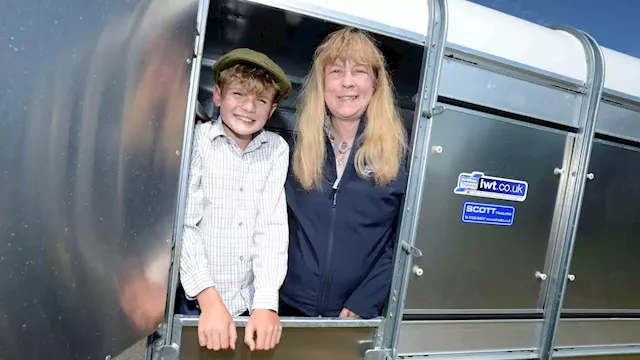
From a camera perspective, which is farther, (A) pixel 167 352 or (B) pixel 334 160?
(B) pixel 334 160

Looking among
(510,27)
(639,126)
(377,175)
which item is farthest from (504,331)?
(510,27)

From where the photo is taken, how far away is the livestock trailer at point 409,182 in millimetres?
897

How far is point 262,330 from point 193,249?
1.39ft

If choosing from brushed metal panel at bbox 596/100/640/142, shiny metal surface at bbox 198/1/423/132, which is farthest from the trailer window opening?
brushed metal panel at bbox 596/100/640/142

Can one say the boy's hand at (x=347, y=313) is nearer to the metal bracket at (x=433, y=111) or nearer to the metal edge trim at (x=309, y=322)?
the metal edge trim at (x=309, y=322)

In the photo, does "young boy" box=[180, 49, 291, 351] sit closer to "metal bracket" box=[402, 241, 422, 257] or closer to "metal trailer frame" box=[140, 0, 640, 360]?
"metal trailer frame" box=[140, 0, 640, 360]

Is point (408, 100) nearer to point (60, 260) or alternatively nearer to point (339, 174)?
point (339, 174)

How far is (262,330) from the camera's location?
1.55m

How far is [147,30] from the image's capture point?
115 centimetres

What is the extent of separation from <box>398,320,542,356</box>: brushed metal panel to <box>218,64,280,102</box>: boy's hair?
1.28m

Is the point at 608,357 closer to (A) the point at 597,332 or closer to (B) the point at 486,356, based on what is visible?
(A) the point at 597,332

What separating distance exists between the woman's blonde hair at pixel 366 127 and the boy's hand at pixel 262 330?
0.58 metres

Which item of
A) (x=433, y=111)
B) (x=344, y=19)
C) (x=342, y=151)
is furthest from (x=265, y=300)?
(x=344, y=19)

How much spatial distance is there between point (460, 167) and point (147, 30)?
146 cm
